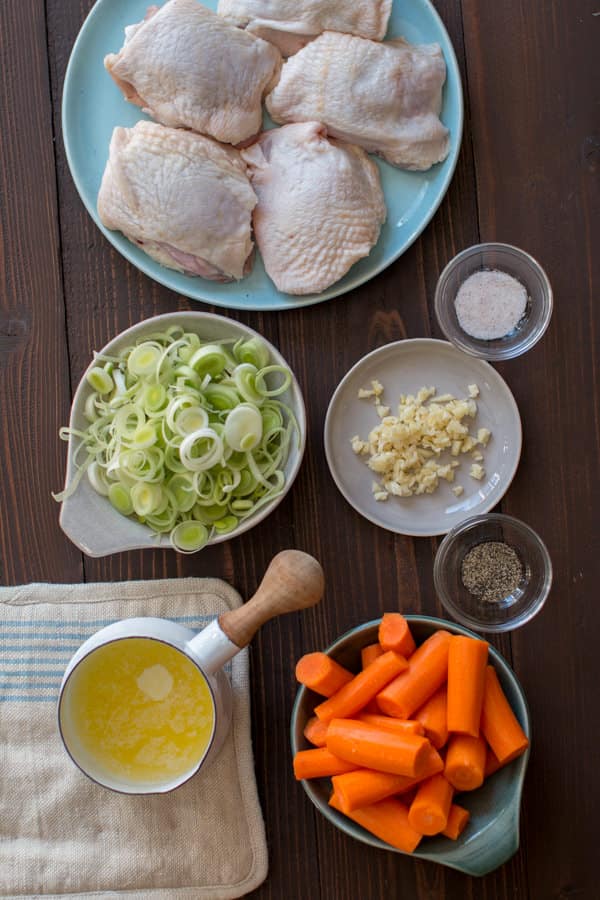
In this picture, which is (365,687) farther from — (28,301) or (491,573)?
(28,301)

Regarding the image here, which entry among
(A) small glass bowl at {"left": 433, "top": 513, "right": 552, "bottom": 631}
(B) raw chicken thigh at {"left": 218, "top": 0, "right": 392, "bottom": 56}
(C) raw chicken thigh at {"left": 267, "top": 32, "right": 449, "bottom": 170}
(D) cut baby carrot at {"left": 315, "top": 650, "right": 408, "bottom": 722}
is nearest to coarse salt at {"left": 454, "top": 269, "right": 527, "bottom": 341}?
(C) raw chicken thigh at {"left": 267, "top": 32, "right": 449, "bottom": 170}

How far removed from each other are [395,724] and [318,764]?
0.48 feet

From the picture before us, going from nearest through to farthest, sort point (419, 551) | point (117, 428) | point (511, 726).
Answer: point (511, 726)
point (117, 428)
point (419, 551)

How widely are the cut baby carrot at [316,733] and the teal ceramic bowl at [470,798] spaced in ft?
0.05

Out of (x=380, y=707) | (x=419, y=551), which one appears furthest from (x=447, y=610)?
(x=380, y=707)

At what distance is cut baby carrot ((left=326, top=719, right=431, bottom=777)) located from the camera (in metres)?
1.30

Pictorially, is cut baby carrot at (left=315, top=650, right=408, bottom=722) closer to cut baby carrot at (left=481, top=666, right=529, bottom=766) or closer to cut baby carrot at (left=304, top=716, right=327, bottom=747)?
cut baby carrot at (left=304, top=716, right=327, bottom=747)

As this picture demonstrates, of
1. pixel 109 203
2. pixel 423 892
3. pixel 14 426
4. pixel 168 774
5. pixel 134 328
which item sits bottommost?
pixel 423 892

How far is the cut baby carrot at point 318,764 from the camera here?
1377 millimetres

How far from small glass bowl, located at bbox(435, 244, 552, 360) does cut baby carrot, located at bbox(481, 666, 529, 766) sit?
579 mm

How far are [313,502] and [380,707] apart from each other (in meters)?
0.40

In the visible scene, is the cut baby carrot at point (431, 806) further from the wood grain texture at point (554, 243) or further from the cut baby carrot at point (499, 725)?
the wood grain texture at point (554, 243)

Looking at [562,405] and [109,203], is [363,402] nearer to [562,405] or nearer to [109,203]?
[562,405]

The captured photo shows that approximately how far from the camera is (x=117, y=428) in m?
A: 1.47
